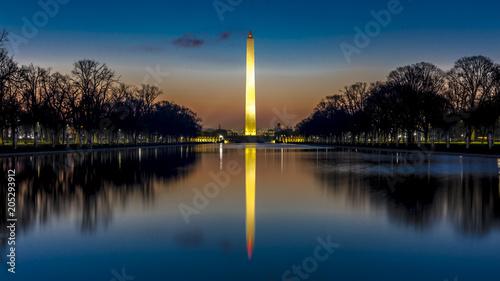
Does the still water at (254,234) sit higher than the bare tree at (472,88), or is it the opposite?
the bare tree at (472,88)

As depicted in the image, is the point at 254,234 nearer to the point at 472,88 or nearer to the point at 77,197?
the point at 77,197

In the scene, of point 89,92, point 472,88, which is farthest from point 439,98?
point 89,92

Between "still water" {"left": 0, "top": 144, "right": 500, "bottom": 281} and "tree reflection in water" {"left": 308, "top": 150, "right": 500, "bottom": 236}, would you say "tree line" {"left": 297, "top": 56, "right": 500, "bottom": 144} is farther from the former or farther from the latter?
"still water" {"left": 0, "top": 144, "right": 500, "bottom": 281}

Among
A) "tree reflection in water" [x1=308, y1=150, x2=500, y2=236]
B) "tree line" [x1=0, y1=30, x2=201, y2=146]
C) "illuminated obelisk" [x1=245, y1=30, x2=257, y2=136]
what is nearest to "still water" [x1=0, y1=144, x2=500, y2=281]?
"tree reflection in water" [x1=308, y1=150, x2=500, y2=236]

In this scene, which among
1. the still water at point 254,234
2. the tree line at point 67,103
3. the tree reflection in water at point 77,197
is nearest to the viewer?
the still water at point 254,234

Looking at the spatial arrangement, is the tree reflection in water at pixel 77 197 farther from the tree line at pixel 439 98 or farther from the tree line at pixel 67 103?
the tree line at pixel 439 98

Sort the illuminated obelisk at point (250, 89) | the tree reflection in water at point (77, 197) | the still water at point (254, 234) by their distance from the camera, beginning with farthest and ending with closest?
the illuminated obelisk at point (250, 89)
the tree reflection in water at point (77, 197)
the still water at point (254, 234)

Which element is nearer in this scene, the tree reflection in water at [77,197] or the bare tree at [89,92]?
the tree reflection in water at [77,197]

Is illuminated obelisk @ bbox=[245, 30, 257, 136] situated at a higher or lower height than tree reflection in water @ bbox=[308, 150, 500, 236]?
higher

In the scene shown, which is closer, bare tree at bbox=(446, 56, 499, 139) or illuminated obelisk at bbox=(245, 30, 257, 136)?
bare tree at bbox=(446, 56, 499, 139)

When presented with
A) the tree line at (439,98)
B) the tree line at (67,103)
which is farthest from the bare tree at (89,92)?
the tree line at (439,98)

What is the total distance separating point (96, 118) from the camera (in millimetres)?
64562

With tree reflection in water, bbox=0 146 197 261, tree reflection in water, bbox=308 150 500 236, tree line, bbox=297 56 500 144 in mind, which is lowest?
tree reflection in water, bbox=308 150 500 236

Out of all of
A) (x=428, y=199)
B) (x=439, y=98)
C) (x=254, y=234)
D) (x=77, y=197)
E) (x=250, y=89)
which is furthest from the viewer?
(x=250, y=89)
